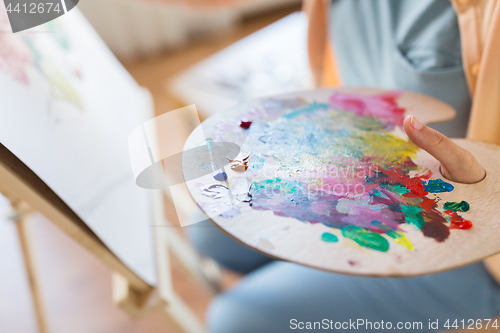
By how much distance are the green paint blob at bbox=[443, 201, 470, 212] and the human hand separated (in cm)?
3

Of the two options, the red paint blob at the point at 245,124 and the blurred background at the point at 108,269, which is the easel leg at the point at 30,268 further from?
the red paint blob at the point at 245,124

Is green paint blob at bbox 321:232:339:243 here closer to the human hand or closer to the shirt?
the human hand

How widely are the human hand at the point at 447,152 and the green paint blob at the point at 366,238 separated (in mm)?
96

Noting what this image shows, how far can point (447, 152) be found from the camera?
0.29 meters

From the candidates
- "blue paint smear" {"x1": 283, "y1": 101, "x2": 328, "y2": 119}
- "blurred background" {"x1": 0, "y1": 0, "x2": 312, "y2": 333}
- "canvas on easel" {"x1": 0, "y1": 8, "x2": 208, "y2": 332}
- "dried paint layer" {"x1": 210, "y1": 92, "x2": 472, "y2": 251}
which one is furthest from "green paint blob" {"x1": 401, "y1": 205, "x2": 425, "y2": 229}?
"blurred background" {"x1": 0, "y1": 0, "x2": 312, "y2": 333}

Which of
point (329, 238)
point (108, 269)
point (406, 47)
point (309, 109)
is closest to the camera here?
point (329, 238)

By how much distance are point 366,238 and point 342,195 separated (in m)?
0.04

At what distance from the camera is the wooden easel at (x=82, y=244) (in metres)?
0.35

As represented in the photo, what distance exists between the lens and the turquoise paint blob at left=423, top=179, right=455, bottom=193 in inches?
11.4

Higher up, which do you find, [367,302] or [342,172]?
[342,172]

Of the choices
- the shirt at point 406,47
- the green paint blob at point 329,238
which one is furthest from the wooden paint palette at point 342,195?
the shirt at point 406,47

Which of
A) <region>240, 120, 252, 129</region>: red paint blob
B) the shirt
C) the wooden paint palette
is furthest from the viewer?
the shirt

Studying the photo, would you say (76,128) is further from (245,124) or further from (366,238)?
(366,238)

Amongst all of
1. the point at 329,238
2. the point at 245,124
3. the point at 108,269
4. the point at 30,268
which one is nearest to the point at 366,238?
the point at 329,238
